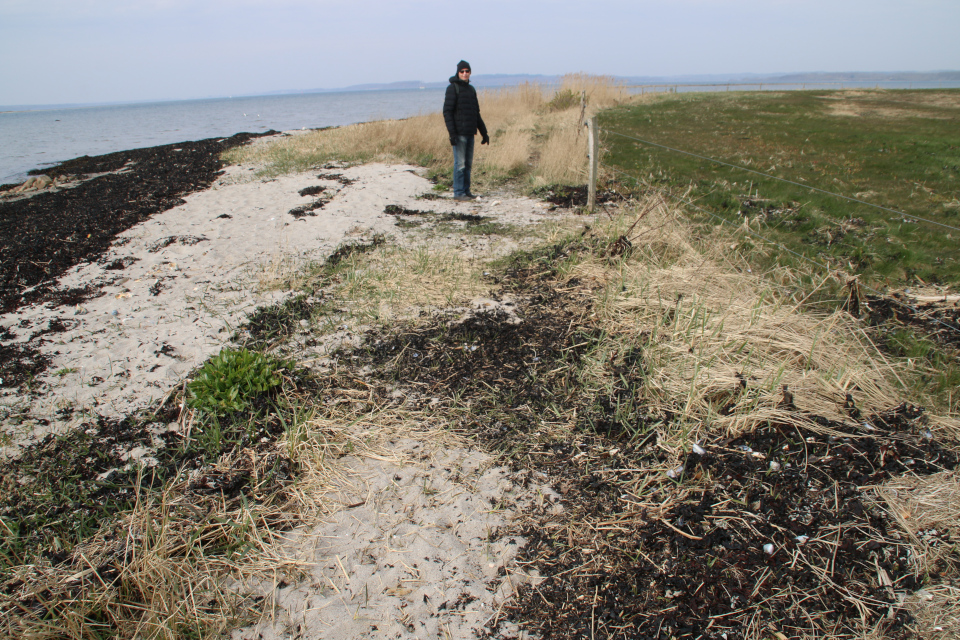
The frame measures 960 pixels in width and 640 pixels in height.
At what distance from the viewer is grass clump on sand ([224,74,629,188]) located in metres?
9.61

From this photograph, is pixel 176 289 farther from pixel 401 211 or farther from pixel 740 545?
pixel 740 545

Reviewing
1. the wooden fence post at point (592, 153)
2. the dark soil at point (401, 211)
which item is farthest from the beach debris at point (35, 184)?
the wooden fence post at point (592, 153)

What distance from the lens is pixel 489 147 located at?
1159cm

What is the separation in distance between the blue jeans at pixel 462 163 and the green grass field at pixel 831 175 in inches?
111

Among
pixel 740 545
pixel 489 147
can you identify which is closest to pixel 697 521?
pixel 740 545

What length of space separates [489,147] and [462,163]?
3696 mm

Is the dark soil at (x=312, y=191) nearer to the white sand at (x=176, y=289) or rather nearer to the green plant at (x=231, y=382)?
the white sand at (x=176, y=289)

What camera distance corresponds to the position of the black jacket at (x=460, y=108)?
779 centimetres

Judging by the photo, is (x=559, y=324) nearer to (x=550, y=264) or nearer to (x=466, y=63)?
(x=550, y=264)

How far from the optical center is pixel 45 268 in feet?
18.4

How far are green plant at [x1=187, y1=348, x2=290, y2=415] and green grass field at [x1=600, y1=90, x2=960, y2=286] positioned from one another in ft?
15.2

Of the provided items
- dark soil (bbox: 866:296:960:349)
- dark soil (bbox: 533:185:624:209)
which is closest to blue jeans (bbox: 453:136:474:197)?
dark soil (bbox: 533:185:624:209)

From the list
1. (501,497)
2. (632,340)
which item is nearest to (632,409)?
(632,340)

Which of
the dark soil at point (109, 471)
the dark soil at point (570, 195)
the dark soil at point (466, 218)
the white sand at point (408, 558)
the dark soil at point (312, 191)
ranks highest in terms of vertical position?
the dark soil at point (312, 191)
